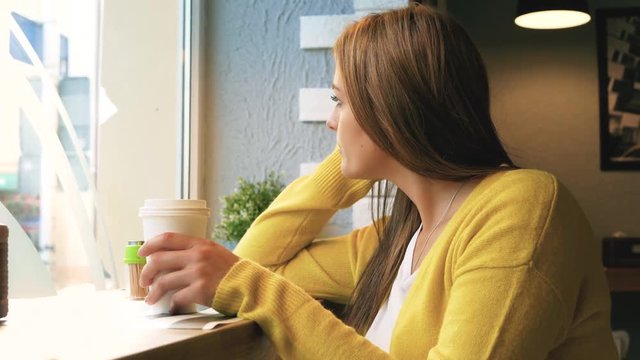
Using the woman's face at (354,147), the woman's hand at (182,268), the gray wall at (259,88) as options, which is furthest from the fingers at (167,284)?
the gray wall at (259,88)

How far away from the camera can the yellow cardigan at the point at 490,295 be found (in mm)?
854

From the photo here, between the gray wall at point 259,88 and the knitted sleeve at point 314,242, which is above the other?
the gray wall at point 259,88

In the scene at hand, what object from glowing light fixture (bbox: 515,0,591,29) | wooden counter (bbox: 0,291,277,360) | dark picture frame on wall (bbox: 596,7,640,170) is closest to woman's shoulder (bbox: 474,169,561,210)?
wooden counter (bbox: 0,291,277,360)

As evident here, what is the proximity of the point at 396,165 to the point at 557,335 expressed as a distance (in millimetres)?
370

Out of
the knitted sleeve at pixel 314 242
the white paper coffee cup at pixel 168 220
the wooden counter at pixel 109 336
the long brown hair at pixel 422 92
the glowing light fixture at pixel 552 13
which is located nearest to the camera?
the wooden counter at pixel 109 336

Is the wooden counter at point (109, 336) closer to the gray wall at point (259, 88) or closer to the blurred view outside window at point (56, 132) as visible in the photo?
the blurred view outside window at point (56, 132)

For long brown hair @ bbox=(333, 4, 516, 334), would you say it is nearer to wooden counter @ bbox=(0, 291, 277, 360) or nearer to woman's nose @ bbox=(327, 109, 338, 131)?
woman's nose @ bbox=(327, 109, 338, 131)

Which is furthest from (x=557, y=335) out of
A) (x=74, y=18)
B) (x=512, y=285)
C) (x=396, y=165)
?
(x=74, y=18)

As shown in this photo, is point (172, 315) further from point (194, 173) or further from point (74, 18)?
point (194, 173)

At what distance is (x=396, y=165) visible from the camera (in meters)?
1.15

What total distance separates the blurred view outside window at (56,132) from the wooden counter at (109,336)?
0.67m

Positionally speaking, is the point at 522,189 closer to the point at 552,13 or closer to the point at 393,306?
the point at 393,306

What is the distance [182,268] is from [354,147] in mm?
356

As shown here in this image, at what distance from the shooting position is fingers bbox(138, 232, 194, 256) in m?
0.92
